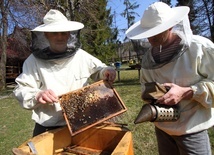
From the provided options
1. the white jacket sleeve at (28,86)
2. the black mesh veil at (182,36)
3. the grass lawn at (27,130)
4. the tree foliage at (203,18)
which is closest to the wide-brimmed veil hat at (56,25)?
the white jacket sleeve at (28,86)

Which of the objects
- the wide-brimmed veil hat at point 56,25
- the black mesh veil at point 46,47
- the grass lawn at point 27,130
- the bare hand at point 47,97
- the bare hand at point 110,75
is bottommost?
the grass lawn at point 27,130

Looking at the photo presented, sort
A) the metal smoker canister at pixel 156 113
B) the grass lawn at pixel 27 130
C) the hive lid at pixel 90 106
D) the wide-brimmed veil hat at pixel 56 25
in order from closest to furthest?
the metal smoker canister at pixel 156 113 < the hive lid at pixel 90 106 < the wide-brimmed veil hat at pixel 56 25 < the grass lawn at pixel 27 130

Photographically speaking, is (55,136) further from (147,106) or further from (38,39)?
(38,39)

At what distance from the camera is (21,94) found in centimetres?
175

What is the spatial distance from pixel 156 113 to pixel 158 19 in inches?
25.7

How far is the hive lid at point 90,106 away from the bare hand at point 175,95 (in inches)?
12.6

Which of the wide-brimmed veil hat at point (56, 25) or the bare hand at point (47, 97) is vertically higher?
the wide-brimmed veil hat at point (56, 25)

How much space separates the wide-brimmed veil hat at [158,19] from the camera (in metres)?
1.58

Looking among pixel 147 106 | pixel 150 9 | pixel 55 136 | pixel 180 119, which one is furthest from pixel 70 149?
pixel 150 9

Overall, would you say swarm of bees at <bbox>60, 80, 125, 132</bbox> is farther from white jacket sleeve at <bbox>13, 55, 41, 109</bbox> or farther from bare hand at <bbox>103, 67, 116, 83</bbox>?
white jacket sleeve at <bbox>13, 55, 41, 109</bbox>

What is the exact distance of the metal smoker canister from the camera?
1.52 meters

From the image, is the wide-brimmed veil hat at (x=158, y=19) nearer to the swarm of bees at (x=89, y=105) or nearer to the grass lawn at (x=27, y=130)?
the swarm of bees at (x=89, y=105)

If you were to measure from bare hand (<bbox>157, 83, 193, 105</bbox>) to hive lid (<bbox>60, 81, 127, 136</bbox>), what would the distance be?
320 millimetres

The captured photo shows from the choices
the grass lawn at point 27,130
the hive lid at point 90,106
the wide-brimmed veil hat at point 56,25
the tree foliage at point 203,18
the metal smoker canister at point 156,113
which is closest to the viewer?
the metal smoker canister at point 156,113
